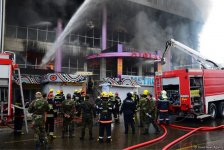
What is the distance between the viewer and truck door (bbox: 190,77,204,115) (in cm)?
1320

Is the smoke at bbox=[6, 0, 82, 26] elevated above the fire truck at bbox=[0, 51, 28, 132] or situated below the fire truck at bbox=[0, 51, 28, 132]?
above

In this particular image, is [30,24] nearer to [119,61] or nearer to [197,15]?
[119,61]

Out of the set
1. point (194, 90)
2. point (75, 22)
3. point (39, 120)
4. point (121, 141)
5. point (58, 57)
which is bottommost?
point (121, 141)

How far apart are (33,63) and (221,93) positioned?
18.8m

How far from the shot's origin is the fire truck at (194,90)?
13016mm

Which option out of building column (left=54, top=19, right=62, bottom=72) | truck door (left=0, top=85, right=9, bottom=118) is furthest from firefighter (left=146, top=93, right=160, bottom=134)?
building column (left=54, top=19, right=62, bottom=72)

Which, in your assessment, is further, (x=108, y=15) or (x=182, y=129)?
(x=108, y=15)

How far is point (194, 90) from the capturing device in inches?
521

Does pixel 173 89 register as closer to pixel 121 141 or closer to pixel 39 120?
pixel 121 141

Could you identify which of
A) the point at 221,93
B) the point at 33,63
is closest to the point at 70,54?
the point at 33,63

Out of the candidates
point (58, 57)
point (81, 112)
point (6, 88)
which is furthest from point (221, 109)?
point (58, 57)

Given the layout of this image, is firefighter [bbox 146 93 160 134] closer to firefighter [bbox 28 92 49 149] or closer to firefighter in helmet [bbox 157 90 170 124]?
firefighter in helmet [bbox 157 90 170 124]

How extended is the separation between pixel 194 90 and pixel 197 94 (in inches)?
10.1

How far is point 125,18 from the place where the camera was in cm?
3331
